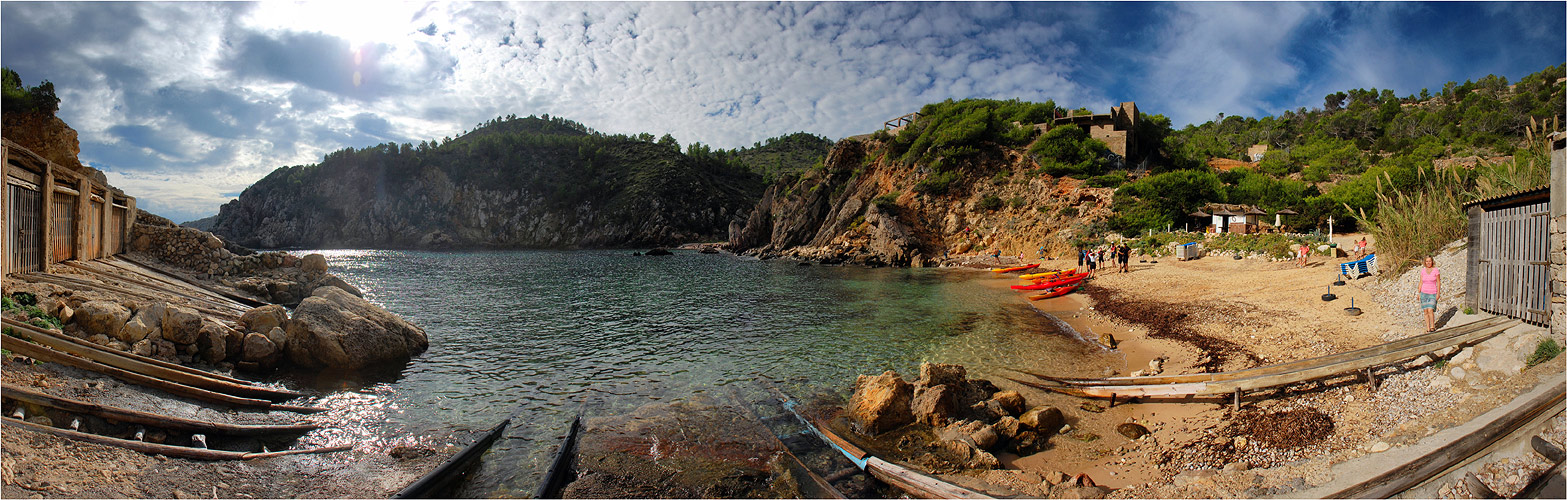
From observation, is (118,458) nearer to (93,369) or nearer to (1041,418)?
(93,369)

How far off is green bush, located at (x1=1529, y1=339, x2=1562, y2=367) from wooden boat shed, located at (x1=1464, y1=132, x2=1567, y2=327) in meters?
0.98

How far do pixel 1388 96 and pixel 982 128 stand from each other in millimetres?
80172

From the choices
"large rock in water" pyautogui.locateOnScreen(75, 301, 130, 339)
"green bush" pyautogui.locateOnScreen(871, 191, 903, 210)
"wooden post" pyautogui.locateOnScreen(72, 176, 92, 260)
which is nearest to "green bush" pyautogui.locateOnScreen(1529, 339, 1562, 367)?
"large rock in water" pyautogui.locateOnScreen(75, 301, 130, 339)

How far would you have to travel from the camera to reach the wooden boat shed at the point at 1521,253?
22.2 ft

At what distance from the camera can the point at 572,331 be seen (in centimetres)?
1723

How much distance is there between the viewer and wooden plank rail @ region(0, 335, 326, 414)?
252 inches

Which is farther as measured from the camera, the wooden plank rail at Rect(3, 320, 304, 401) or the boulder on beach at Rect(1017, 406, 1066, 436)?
the boulder on beach at Rect(1017, 406, 1066, 436)

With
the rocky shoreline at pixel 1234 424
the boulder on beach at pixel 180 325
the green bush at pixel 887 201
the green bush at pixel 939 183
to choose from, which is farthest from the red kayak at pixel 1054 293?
the green bush at pixel 939 183

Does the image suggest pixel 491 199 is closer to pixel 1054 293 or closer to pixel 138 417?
pixel 1054 293

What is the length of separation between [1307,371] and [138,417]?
14.2 meters

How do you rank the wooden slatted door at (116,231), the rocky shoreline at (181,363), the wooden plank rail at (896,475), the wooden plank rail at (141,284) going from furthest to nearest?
the wooden slatted door at (116,231), the wooden plank rail at (141,284), the wooden plank rail at (896,475), the rocky shoreline at (181,363)

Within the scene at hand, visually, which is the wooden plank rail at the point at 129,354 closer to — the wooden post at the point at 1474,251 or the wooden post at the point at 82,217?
the wooden post at the point at 82,217

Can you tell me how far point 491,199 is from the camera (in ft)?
339

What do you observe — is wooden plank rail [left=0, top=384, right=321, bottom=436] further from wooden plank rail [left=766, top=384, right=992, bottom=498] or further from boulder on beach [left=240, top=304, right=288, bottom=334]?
wooden plank rail [left=766, top=384, right=992, bottom=498]
